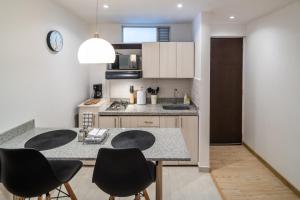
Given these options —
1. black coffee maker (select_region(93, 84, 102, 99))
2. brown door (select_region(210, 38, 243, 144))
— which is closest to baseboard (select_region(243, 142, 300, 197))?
brown door (select_region(210, 38, 243, 144))

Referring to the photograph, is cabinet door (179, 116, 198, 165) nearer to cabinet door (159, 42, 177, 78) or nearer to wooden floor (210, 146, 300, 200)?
wooden floor (210, 146, 300, 200)

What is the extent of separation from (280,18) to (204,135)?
198 cm

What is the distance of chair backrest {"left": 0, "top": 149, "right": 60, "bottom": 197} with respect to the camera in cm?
165

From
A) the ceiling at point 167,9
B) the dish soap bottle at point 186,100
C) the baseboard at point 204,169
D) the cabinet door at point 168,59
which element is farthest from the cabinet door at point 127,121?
the ceiling at point 167,9

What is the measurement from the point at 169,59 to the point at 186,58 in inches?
11.3

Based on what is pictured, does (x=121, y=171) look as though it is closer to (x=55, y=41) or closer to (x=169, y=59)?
(x=55, y=41)

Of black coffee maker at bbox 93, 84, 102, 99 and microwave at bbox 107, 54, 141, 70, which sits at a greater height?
microwave at bbox 107, 54, 141, 70

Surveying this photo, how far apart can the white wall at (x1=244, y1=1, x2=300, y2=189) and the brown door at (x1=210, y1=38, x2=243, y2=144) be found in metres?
0.20

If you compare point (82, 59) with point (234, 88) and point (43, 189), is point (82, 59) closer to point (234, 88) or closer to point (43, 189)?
point (43, 189)

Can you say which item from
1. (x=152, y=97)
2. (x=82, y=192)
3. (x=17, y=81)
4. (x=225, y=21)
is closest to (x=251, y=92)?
(x=225, y=21)

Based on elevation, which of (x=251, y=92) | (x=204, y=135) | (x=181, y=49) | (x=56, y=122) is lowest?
(x=204, y=135)

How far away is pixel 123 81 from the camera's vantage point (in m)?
4.65

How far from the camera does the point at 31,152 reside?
5.37 ft

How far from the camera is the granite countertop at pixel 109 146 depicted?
1891 millimetres
